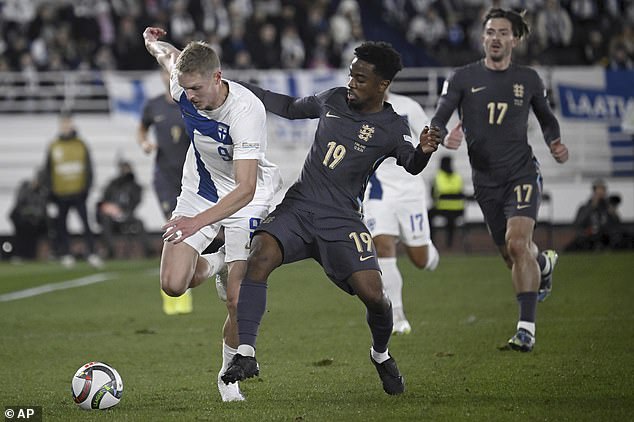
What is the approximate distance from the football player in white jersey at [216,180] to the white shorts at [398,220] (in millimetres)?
3636

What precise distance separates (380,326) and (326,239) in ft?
2.10

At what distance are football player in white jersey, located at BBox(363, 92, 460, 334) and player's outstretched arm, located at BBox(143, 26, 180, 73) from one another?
319 centimetres

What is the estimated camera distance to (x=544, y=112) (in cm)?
991

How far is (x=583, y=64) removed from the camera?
80.8 ft

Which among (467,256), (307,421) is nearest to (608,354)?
(307,421)

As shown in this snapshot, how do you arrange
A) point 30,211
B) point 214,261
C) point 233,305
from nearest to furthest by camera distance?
1. point 233,305
2. point 214,261
3. point 30,211

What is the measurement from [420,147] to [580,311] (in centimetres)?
571

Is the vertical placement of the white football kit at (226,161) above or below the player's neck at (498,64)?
below

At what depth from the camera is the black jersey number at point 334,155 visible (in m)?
7.32

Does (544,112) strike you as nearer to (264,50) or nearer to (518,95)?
(518,95)

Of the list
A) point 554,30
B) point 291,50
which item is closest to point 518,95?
point 291,50

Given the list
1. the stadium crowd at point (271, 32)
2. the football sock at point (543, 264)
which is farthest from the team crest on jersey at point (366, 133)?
the stadium crowd at point (271, 32)

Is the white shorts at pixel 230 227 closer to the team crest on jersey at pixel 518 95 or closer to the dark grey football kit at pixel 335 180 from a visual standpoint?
the dark grey football kit at pixel 335 180

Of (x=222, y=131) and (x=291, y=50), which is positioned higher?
(x=222, y=131)
